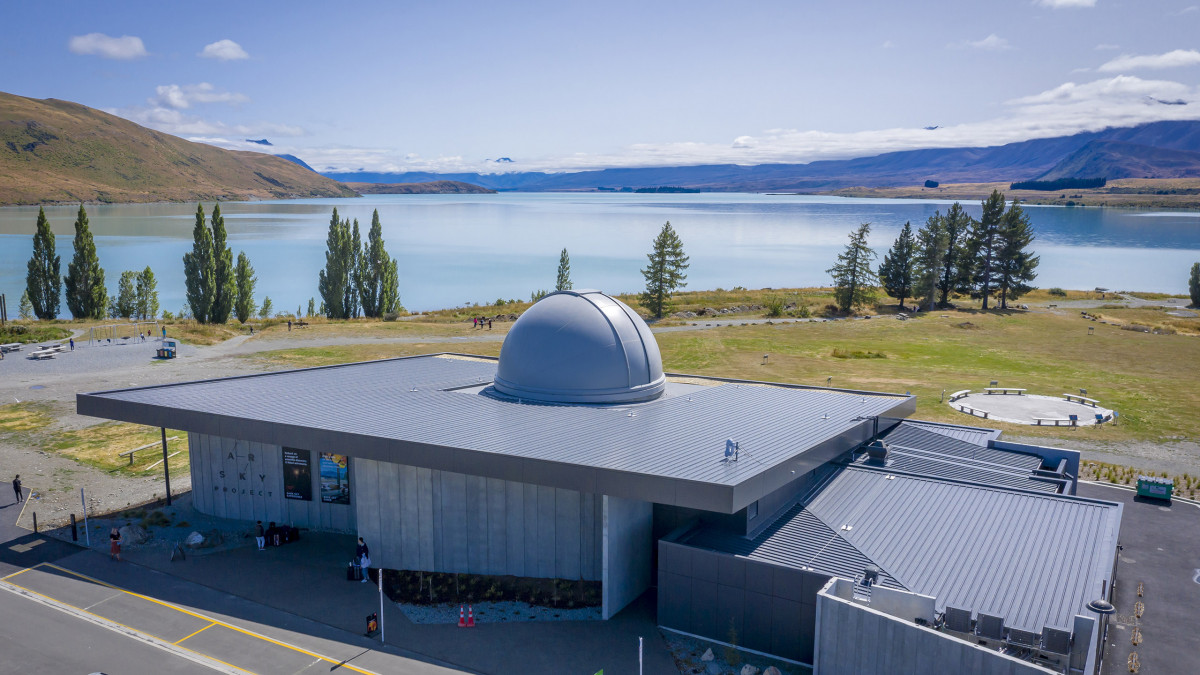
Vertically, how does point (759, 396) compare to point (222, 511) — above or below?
above

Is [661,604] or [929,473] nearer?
[661,604]

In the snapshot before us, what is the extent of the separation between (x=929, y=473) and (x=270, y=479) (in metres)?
25.9

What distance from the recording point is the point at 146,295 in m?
103

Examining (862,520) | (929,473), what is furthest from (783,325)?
(862,520)

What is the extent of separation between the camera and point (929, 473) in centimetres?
2816

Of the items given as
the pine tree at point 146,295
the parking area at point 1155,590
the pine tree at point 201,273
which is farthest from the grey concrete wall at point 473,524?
the pine tree at point 146,295

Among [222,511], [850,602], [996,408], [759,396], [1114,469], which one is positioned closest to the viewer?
[850,602]

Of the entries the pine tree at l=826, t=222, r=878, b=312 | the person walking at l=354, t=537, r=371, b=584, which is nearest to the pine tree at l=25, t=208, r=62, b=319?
the person walking at l=354, t=537, r=371, b=584

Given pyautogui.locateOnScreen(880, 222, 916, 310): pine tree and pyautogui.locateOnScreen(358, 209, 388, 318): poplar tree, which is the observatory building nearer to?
pyautogui.locateOnScreen(358, 209, 388, 318): poplar tree

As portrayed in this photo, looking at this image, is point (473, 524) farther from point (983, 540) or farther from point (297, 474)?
point (983, 540)

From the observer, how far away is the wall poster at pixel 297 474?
28.8m

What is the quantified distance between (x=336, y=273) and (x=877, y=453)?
3043 inches

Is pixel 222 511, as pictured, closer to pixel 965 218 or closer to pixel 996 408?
pixel 996 408

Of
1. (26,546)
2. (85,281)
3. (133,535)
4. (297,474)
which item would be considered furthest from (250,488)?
(85,281)
